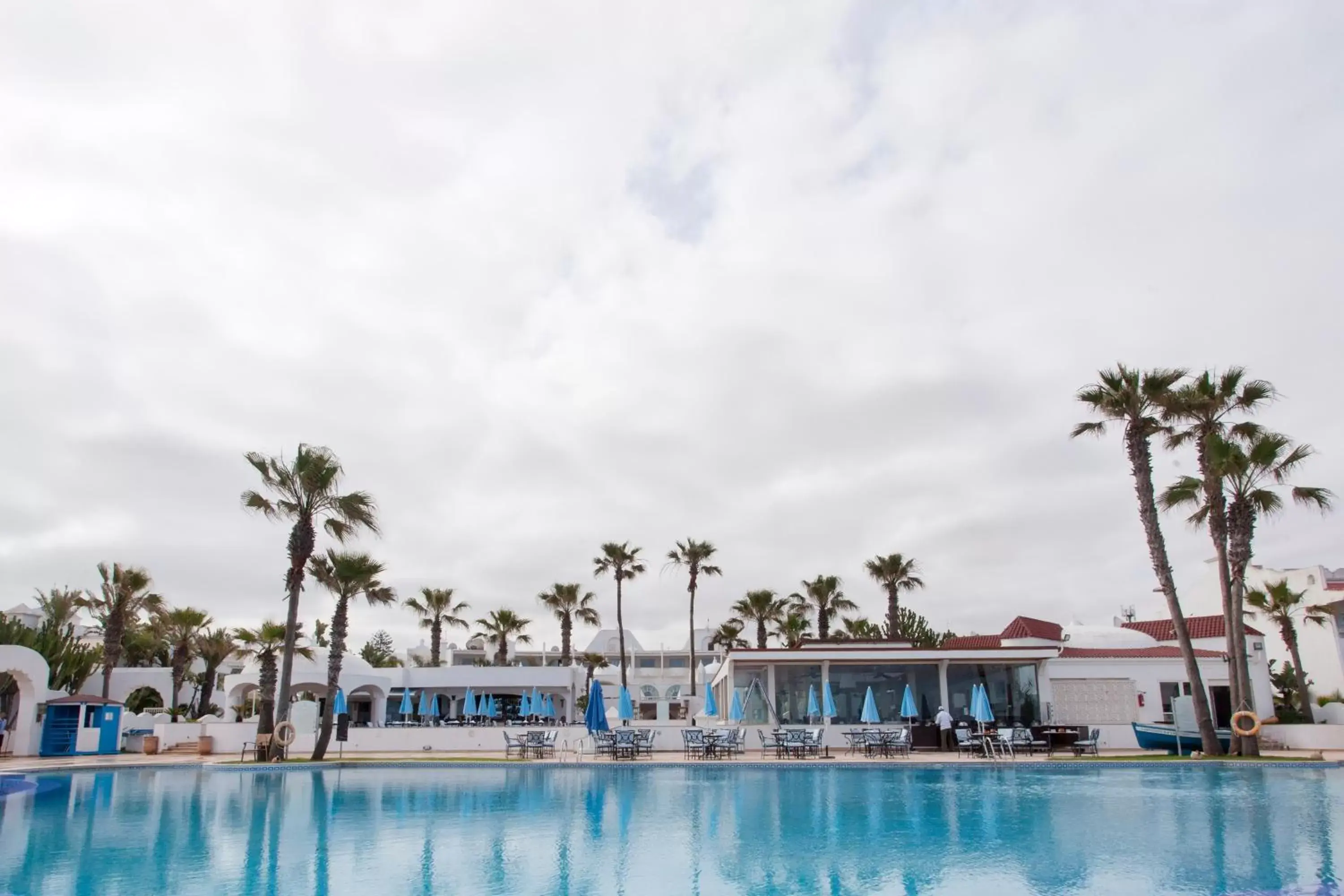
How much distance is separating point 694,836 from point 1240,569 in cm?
1861

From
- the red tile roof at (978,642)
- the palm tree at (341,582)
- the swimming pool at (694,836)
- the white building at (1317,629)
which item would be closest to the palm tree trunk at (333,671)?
the palm tree at (341,582)

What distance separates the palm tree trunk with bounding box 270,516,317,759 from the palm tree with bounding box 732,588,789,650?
27714mm

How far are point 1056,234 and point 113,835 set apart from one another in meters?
16.8

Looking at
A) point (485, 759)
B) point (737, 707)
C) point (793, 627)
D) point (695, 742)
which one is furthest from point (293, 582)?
point (793, 627)

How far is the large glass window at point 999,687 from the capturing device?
29250 millimetres

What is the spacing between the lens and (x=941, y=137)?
14602 mm

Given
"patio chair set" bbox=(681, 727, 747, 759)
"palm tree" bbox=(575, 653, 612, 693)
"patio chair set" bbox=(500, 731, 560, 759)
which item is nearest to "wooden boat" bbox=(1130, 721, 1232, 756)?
"patio chair set" bbox=(681, 727, 747, 759)

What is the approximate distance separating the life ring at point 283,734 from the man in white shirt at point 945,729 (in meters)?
17.8

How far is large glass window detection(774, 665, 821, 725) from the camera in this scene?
29.7 metres

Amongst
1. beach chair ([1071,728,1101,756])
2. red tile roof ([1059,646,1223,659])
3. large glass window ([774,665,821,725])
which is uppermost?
red tile roof ([1059,646,1223,659])

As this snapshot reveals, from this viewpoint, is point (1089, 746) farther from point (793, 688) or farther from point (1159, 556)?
point (793, 688)

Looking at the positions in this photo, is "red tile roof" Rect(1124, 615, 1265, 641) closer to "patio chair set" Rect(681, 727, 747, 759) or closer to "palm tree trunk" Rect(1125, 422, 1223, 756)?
"palm tree trunk" Rect(1125, 422, 1223, 756)

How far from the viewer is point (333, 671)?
87.2ft

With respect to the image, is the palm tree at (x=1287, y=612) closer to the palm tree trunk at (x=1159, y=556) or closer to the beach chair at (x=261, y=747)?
the palm tree trunk at (x=1159, y=556)
